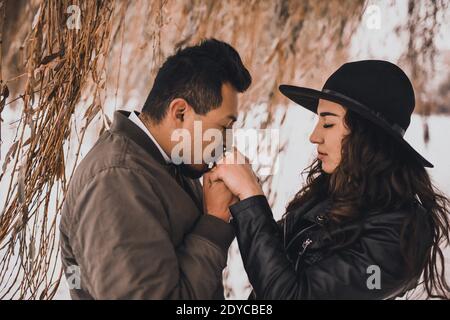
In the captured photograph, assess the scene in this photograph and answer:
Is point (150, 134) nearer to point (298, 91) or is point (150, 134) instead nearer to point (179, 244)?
point (179, 244)

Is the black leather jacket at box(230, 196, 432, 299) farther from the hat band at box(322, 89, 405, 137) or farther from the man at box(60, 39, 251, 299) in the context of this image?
the hat band at box(322, 89, 405, 137)

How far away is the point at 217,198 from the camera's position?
1.58m

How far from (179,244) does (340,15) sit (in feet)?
2.74

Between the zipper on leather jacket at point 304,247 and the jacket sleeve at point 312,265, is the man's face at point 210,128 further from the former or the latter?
the zipper on leather jacket at point 304,247

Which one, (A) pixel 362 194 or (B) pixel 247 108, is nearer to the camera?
(A) pixel 362 194

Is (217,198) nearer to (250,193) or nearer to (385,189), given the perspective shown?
(250,193)

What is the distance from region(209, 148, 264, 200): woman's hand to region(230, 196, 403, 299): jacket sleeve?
26mm

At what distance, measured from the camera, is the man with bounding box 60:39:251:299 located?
137 cm

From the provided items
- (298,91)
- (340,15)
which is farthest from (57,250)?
(340,15)

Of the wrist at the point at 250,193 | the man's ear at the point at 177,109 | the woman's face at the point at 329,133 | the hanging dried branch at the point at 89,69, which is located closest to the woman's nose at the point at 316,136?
the woman's face at the point at 329,133
